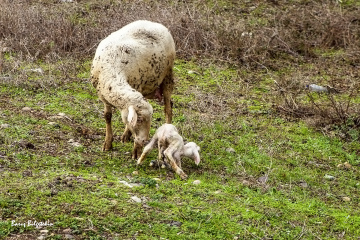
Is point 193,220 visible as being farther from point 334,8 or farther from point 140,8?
point 334,8

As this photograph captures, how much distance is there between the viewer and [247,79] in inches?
438

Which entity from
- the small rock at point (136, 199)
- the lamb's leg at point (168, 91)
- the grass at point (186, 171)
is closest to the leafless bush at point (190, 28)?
the grass at point (186, 171)

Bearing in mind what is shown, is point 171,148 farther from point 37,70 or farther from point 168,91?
point 37,70

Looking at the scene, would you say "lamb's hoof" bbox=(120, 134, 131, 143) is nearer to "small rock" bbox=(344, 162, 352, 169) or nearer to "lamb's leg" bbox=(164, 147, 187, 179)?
"lamb's leg" bbox=(164, 147, 187, 179)

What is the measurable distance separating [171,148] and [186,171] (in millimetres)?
366

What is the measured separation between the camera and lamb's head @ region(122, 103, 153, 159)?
633 centimetres

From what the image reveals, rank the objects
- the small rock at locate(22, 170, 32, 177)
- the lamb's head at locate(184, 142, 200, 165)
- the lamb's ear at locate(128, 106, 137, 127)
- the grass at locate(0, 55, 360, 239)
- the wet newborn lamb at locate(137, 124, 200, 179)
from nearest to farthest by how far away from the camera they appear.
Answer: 1. the grass at locate(0, 55, 360, 239)
2. the small rock at locate(22, 170, 32, 177)
3. the lamb's ear at locate(128, 106, 137, 127)
4. the wet newborn lamb at locate(137, 124, 200, 179)
5. the lamb's head at locate(184, 142, 200, 165)

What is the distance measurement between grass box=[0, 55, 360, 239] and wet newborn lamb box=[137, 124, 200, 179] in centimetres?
16

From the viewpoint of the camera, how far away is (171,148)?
666cm

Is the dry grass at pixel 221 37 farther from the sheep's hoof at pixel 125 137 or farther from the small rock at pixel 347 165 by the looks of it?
the sheep's hoof at pixel 125 137

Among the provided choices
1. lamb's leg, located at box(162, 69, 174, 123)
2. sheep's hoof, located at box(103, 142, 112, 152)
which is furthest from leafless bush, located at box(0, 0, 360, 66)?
sheep's hoof, located at box(103, 142, 112, 152)

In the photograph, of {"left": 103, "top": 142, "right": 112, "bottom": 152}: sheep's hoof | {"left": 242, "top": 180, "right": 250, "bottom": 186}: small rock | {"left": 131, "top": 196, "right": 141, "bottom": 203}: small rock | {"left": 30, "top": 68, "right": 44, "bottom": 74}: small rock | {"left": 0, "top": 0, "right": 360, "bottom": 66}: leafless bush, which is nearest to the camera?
{"left": 131, "top": 196, "right": 141, "bottom": 203}: small rock

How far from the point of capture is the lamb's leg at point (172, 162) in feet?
21.2

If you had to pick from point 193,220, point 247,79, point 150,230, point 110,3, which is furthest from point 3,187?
point 110,3
